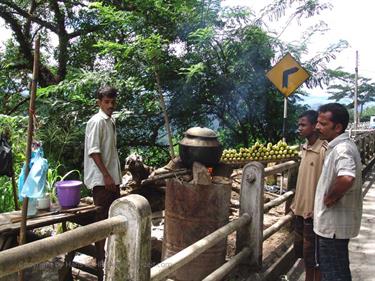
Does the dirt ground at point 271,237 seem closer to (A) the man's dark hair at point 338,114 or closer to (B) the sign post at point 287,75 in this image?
(B) the sign post at point 287,75

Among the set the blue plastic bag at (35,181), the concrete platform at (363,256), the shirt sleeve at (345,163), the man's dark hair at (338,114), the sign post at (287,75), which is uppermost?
the sign post at (287,75)

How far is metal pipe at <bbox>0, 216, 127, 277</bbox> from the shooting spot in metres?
1.32

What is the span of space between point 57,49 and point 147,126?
21.8 ft

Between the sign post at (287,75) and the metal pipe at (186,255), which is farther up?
the sign post at (287,75)

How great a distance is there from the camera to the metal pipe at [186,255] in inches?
91.5

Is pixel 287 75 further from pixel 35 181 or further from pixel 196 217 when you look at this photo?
pixel 35 181

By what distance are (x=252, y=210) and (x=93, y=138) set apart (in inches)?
69.3

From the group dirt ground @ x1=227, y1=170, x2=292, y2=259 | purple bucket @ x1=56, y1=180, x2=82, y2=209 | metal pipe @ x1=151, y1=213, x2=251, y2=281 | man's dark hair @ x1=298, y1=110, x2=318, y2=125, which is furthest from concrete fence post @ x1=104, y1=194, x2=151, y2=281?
dirt ground @ x1=227, y1=170, x2=292, y2=259

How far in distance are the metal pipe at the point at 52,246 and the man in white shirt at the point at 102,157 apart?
2054mm

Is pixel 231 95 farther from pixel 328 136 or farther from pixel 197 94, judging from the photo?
pixel 328 136

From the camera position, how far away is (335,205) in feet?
9.82

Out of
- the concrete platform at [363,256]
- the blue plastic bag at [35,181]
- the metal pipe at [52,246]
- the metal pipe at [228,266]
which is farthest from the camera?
the concrete platform at [363,256]

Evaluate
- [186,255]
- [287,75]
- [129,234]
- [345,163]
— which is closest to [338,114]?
[345,163]

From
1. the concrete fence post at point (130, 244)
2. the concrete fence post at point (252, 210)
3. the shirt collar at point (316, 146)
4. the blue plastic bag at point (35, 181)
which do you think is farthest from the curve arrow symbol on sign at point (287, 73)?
the concrete fence post at point (130, 244)
